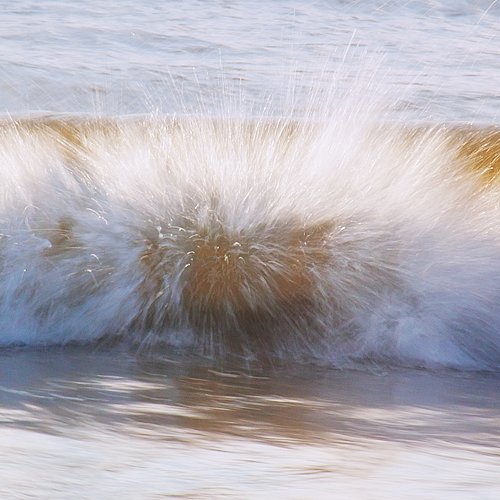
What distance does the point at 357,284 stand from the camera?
1.48 meters

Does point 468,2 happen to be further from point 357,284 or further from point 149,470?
point 149,470

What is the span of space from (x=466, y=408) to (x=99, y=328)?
0.75 meters

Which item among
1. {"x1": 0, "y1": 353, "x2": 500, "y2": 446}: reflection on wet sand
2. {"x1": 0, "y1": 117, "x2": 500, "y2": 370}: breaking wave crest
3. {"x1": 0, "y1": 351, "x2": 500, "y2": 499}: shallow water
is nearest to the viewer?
{"x1": 0, "y1": 351, "x2": 500, "y2": 499}: shallow water

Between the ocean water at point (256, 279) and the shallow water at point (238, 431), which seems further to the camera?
the ocean water at point (256, 279)

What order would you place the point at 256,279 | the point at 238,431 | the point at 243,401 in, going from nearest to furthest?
the point at 238,431 → the point at 243,401 → the point at 256,279

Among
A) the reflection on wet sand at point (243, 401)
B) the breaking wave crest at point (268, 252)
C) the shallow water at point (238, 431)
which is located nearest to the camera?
the shallow water at point (238, 431)

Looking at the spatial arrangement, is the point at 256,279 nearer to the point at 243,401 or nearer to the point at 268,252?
the point at 268,252

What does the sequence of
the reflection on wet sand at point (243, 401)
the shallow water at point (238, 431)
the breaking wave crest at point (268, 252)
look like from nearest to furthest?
the shallow water at point (238, 431), the reflection on wet sand at point (243, 401), the breaking wave crest at point (268, 252)

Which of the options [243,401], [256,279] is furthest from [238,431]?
[256,279]

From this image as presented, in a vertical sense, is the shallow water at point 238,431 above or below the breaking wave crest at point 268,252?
below

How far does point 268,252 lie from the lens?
4.97 feet

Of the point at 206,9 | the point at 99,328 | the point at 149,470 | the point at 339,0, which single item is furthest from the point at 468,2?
the point at 149,470

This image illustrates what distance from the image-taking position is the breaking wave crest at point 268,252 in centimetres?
147

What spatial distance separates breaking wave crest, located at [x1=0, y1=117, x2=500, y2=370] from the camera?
147 cm
